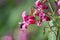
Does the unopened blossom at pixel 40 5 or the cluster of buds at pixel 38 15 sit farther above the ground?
the unopened blossom at pixel 40 5


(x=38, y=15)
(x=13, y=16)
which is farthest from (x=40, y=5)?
(x=13, y=16)

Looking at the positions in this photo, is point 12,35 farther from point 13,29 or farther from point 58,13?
point 58,13

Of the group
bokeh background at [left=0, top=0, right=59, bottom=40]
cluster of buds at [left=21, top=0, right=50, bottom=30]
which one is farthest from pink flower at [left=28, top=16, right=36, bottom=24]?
bokeh background at [left=0, top=0, right=59, bottom=40]

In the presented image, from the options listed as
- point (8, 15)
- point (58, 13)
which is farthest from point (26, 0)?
point (58, 13)

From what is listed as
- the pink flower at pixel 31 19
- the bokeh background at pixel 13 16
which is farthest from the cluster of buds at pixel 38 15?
the bokeh background at pixel 13 16

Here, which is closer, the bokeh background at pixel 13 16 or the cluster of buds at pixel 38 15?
the cluster of buds at pixel 38 15

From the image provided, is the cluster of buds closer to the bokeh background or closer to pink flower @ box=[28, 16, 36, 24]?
pink flower @ box=[28, 16, 36, 24]

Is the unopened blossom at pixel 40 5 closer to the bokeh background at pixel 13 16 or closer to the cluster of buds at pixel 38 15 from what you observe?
the cluster of buds at pixel 38 15

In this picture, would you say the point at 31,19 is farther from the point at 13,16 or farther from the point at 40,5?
the point at 13,16
